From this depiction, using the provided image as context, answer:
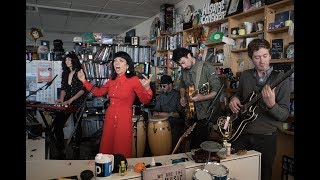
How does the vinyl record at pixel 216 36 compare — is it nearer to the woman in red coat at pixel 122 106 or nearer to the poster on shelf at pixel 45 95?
the woman in red coat at pixel 122 106

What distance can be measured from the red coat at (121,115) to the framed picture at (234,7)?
1.83m

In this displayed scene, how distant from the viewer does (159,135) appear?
122 inches

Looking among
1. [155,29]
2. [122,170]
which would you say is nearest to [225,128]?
[122,170]

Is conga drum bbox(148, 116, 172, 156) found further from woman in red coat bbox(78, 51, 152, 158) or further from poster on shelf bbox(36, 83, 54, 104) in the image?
poster on shelf bbox(36, 83, 54, 104)

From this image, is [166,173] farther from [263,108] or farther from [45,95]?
[45,95]

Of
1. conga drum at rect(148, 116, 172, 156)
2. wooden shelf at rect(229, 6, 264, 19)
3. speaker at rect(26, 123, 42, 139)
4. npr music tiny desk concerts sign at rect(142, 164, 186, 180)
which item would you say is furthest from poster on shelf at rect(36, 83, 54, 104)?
npr music tiny desk concerts sign at rect(142, 164, 186, 180)

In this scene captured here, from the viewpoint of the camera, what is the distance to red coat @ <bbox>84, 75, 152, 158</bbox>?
2488 mm

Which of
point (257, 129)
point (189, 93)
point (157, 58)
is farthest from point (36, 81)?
point (257, 129)

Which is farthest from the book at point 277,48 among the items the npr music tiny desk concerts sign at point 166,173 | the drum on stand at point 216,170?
the npr music tiny desk concerts sign at point 166,173

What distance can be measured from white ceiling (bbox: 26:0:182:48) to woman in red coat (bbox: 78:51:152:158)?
2349 mm

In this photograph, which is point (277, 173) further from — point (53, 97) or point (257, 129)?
point (53, 97)

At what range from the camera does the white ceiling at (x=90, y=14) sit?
5.47 metres

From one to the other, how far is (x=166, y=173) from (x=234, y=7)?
291cm

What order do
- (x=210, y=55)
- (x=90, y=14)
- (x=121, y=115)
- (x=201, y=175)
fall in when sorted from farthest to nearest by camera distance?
(x=90, y=14), (x=210, y=55), (x=121, y=115), (x=201, y=175)
